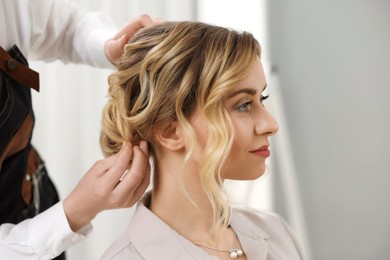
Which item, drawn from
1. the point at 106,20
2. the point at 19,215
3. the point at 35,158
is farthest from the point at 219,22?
the point at 19,215

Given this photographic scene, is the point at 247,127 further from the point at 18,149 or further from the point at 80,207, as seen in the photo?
the point at 18,149

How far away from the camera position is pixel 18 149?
143 centimetres

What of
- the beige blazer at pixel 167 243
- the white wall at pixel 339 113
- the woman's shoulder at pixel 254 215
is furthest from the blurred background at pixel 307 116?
the beige blazer at pixel 167 243

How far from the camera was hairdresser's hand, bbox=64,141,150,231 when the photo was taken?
1.17 m

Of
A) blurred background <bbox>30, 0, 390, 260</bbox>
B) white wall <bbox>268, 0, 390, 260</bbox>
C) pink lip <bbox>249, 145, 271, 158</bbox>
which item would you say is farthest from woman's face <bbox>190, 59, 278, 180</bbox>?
white wall <bbox>268, 0, 390, 260</bbox>

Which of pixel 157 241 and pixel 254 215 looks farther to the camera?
pixel 254 215

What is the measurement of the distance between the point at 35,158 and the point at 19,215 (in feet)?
0.63

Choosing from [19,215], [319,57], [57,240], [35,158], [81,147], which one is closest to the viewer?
[57,240]

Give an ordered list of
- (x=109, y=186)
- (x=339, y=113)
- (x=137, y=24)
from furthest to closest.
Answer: (x=339, y=113), (x=137, y=24), (x=109, y=186)

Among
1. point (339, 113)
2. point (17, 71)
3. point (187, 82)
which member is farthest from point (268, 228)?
point (339, 113)

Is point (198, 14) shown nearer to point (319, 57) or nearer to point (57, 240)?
point (319, 57)

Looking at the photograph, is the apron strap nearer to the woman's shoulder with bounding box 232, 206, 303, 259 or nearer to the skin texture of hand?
the skin texture of hand

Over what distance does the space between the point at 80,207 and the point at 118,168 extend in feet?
0.41

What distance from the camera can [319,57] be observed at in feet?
8.44
